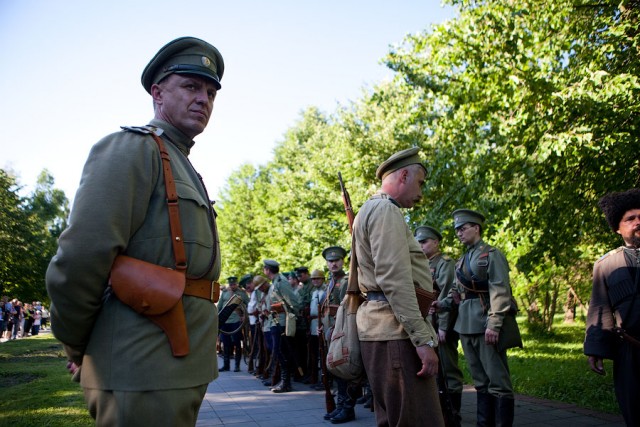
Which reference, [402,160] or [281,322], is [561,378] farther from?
[402,160]

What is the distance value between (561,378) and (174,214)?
29.2ft

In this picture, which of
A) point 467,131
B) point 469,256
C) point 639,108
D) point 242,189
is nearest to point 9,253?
point 242,189

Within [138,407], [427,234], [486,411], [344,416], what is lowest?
[344,416]

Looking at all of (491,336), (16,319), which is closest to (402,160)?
(491,336)

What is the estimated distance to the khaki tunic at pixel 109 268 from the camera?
1732 mm

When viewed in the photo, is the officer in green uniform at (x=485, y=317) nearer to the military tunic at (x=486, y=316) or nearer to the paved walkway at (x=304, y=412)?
the military tunic at (x=486, y=316)

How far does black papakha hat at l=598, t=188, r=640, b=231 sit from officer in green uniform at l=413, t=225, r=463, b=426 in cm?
256

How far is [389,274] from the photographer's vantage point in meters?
3.08

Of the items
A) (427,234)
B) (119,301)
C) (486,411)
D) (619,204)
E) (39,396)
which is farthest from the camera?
(39,396)

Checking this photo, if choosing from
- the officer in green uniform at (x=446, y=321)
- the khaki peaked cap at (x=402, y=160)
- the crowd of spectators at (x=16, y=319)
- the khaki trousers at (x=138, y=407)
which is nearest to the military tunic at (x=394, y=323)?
the khaki peaked cap at (x=402, y=160)

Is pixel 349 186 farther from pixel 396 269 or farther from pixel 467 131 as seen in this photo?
pixel 396 269

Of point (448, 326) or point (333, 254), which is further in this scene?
point (333, 254)

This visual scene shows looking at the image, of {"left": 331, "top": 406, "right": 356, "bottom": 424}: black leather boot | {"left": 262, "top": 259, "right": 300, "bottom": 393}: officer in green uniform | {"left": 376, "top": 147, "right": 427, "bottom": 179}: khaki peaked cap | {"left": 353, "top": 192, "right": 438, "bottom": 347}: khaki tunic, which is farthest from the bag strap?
{"left": 262, "top": 259, "right": 300, "bottom": 393}: officer in green uniform

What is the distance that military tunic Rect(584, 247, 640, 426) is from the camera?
3545 millimetres
